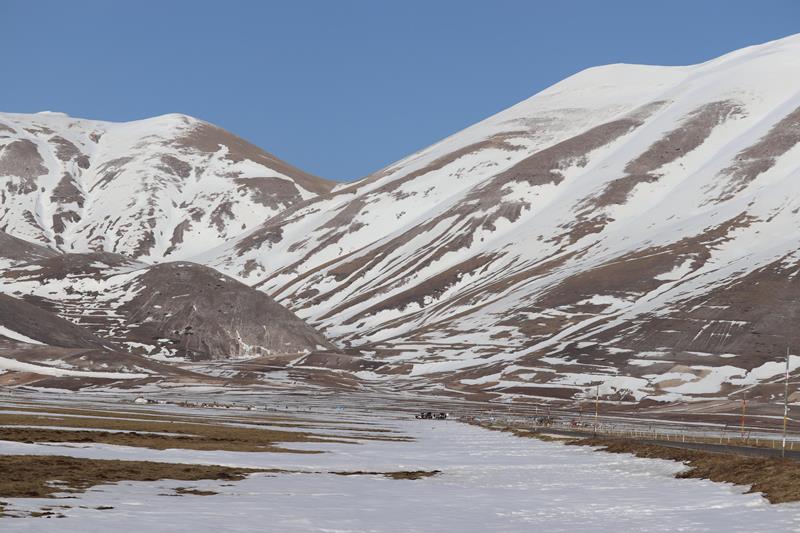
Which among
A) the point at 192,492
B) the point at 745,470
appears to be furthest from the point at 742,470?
the point at 192,492

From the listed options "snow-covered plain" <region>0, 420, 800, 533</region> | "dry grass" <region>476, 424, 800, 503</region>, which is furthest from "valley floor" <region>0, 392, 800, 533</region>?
"dry grass" <region>476, 424, 800, 503</region>

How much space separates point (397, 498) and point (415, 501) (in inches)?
40.9

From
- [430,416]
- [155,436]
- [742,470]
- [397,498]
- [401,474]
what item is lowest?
[430,416]

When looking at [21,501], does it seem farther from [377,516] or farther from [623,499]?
[623,499]

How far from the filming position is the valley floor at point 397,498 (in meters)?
30.6

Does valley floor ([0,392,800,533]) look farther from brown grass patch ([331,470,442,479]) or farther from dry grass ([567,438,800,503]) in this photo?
dry grass ([567,438,800,503])

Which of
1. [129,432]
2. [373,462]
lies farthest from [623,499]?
[129,432]

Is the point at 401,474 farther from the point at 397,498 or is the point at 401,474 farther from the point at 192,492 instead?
the point at 192,492

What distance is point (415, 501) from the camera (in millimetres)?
38906

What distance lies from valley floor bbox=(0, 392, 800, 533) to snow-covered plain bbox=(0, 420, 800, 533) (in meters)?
0.05

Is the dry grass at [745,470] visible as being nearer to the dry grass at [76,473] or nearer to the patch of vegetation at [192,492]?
the patch of vegetation at [192,492]

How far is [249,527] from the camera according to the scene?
1140 inches

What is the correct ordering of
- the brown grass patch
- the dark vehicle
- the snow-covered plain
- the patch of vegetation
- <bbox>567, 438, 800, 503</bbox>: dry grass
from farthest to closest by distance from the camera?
the dark vehicle → the brown grass patch → <bbox>567, 438, 800, 503</bbox>: dry grass → the patch of vegetation → the snow-covered plain

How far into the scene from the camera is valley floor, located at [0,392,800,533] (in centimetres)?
3059
